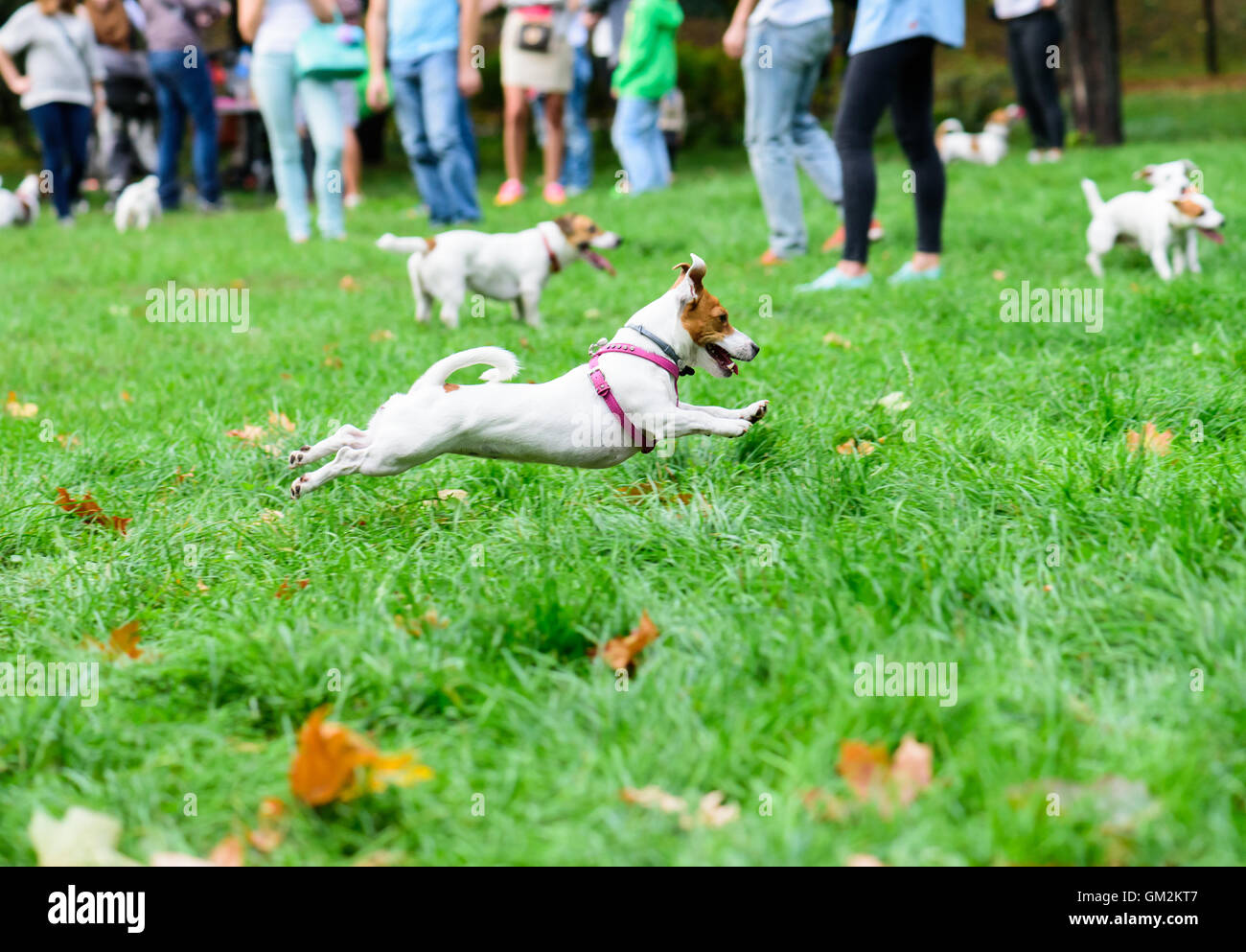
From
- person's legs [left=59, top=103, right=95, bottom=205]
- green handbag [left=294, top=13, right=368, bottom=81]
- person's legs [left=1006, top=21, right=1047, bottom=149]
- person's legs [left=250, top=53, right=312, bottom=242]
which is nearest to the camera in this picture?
green handbag [left=294, top=13, right=368, bottom=81]

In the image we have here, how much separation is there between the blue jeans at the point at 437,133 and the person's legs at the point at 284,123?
1063 millimetres

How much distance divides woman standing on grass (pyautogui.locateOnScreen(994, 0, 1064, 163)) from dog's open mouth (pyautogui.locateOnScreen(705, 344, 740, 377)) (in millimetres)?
9461

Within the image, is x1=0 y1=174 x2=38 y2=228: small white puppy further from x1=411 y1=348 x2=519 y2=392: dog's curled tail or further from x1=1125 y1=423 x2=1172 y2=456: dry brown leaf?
x1=1125 y1=423 x2=1172 y2=456: dry brown leaf

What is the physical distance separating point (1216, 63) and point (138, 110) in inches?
938

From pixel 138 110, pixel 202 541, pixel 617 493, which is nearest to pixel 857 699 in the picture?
pixel 617 493

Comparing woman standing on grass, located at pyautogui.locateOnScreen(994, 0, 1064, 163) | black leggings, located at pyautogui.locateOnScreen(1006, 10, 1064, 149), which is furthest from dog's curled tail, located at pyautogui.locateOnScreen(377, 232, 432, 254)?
black leggings, located at pyautogui.locateOnScreen(1006, 10, 1064, 149)

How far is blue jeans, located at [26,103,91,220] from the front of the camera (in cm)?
1085

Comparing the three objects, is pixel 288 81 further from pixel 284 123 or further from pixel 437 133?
pixel 437 133

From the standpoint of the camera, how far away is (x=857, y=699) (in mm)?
1822

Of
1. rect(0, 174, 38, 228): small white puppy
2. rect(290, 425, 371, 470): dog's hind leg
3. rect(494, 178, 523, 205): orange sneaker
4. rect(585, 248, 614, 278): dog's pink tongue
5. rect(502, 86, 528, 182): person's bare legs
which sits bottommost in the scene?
rect(290, 425, 371, 470): dog's hind leg

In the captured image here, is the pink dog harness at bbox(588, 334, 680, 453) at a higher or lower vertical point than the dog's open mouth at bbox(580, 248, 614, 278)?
lower
